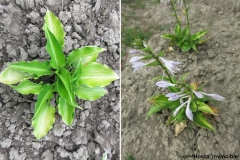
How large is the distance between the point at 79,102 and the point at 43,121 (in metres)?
0.30

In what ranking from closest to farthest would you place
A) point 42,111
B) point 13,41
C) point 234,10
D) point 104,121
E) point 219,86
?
point 42,111
point 13,41
point 104,121
point 219,86
point 234,10

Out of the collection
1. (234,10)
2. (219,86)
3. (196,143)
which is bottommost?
(196,143)

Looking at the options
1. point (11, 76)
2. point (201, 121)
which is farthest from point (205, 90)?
point (11, 76)

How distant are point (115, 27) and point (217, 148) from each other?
1143 mm

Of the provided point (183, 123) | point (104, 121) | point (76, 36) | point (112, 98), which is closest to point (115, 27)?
point (76, 36)

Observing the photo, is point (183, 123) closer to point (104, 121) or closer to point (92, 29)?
point (104, 121)

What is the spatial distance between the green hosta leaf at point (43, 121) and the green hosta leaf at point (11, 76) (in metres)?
0.22

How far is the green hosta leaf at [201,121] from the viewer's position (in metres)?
1.87

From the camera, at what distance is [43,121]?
174 cm

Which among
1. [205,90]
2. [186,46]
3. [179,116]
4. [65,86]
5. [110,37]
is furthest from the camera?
[186,46]

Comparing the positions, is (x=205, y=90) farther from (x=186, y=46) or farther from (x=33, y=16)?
(x=33, y=16)

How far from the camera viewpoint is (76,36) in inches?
77.0

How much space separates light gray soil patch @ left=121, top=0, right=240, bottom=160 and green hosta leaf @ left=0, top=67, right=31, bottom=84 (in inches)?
36.8

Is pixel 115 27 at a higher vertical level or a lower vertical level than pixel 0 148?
higher
